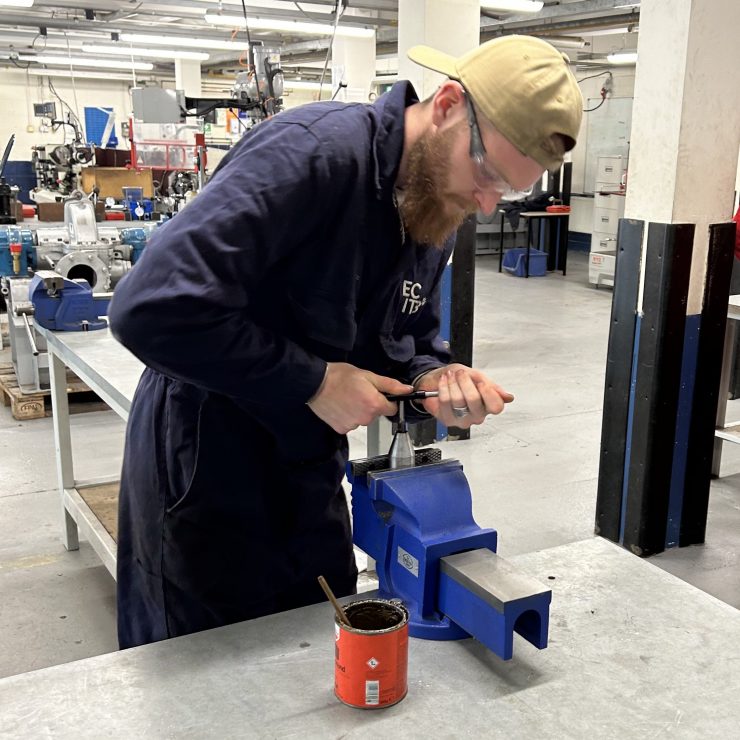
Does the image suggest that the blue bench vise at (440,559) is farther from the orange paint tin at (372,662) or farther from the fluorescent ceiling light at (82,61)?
the fluorescent ceiling light at (82,61)

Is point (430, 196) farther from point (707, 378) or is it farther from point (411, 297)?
point (707, 378)

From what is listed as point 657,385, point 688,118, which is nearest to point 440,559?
point 657,385

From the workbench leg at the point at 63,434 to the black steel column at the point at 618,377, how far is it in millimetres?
1758

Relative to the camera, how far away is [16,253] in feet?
14.1

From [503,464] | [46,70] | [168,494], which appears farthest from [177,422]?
[46,70]

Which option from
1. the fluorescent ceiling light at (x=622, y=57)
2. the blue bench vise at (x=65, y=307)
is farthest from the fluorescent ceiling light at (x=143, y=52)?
the blue bench vise at (x=65, y=307)

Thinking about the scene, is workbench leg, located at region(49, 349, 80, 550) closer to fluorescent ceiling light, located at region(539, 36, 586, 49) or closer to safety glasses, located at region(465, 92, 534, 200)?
safety glasses, located at region(465, 92, 534, 200)

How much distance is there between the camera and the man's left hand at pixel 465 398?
3.58ft

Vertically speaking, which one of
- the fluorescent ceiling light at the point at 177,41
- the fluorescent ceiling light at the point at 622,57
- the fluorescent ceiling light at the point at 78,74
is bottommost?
the fluorescent ceiling light at the point at 622,57

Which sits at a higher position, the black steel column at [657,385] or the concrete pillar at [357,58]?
the concrete pillar at [357,58]

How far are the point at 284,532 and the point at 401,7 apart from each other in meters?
2.80

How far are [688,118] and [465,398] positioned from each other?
5.39 feet

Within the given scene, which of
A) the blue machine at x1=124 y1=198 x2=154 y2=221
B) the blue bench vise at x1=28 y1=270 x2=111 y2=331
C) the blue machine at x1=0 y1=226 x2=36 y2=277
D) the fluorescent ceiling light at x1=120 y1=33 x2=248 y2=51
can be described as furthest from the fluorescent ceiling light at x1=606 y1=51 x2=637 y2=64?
the blue bench vise at x1=28 y1=270 x2=111 y2=331

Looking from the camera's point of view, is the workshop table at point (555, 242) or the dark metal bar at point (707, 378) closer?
the dark metal bar at point (707, 378)
